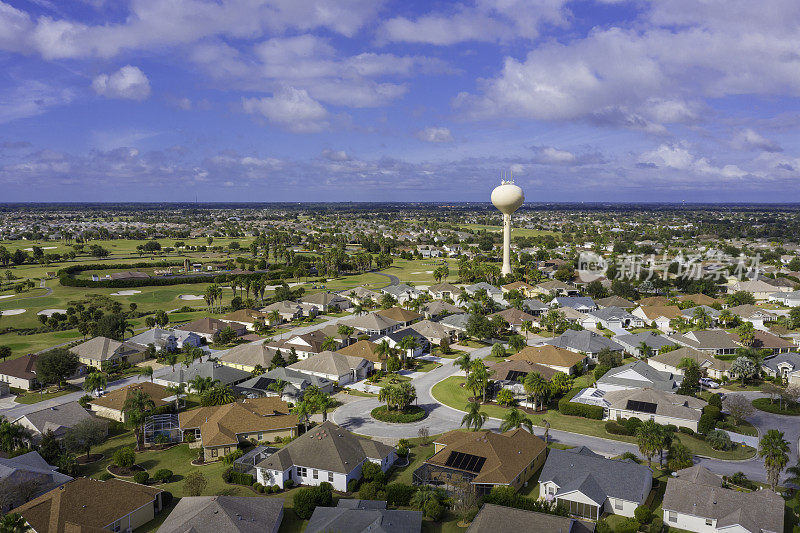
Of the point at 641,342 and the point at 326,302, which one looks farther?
the point at 326,302

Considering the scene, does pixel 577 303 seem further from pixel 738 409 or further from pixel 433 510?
pixel 433 510

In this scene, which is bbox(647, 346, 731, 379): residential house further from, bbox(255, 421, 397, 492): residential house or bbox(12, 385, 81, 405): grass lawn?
bbox(12, 385, 81, 405): grass lawn

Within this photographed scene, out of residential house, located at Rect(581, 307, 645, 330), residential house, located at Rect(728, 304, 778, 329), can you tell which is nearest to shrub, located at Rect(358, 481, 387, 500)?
residential house, located at Rect(581, 307, 645, 330)

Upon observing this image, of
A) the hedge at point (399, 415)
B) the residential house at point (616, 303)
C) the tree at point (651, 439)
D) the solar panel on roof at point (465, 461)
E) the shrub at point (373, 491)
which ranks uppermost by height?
the tree at point (651, 439)

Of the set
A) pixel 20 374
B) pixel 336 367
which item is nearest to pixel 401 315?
pixel 336 367

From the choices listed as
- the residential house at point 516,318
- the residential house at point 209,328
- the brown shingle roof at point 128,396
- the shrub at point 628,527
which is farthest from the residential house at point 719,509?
the residential house at point 209,328

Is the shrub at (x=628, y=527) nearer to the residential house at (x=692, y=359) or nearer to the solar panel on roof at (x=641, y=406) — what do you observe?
the solar panel on roof at (x=641, y=406)

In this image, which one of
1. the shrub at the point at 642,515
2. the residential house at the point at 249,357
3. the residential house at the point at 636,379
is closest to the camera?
the shrub at the point at 642,515

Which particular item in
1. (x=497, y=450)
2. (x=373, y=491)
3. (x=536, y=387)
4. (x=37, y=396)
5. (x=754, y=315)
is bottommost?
(x=37, y=396)

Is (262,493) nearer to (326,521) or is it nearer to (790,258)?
(326,521)
